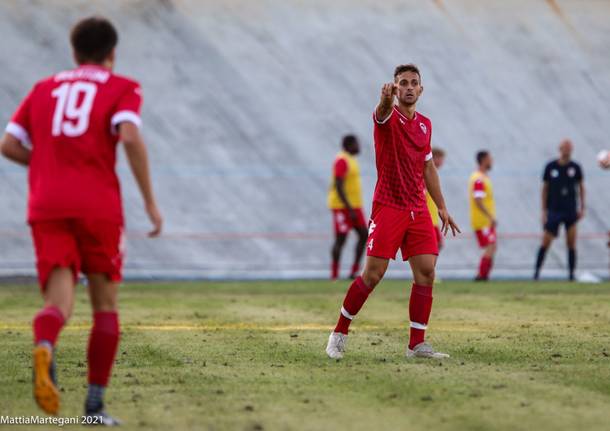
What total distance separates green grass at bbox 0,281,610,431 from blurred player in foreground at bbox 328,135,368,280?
448 centimetres

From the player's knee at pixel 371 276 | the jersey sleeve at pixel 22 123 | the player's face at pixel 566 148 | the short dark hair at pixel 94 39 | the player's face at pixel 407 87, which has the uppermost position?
the player's face at pixel 566 148

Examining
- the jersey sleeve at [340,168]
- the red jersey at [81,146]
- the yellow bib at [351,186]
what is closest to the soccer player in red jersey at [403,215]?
the red jersey at [81,146]

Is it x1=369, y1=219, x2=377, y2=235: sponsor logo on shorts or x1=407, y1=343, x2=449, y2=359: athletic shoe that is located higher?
x1=369, y1=219, x2=377, y2=235: sponsor logo on shorts

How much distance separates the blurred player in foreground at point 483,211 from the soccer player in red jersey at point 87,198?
45.9ft

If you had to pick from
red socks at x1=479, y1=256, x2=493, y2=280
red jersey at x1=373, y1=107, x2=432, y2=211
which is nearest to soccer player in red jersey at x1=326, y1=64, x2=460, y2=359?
red jersey at x1=373, y1=107, x2=432, y2=211

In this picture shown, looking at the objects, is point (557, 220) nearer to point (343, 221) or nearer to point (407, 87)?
point (343, 221)

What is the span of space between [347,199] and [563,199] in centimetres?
354

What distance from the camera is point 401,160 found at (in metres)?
8.75

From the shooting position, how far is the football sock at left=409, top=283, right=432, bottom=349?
873 centimetres

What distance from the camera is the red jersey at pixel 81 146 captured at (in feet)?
19.2

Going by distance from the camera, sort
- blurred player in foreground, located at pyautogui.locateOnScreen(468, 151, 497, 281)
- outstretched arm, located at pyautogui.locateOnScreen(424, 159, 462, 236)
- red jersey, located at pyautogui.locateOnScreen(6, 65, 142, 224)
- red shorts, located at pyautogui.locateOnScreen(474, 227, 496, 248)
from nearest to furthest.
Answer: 1. red jersey, located at pyautogui.locateOnScreen(6, 65, 142, 224)
2. outstretched arm, located at pyautogui.locateOnScreen(424, 159, 462, 236)
3. blurred player in foreground, located at pyautogui.locateOnScreen(468, 151, 497, 281)
4. red shorts, located at pyautogui.locateOnScreen(474, 227, 496, 248)

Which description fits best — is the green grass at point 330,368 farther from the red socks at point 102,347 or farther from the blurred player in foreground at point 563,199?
the blurred player in foreground at point 563,199

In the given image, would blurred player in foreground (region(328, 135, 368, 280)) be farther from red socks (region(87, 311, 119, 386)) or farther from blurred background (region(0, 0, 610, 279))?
red socks (region(87, 311, 119, 386))

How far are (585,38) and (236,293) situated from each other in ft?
40.3
